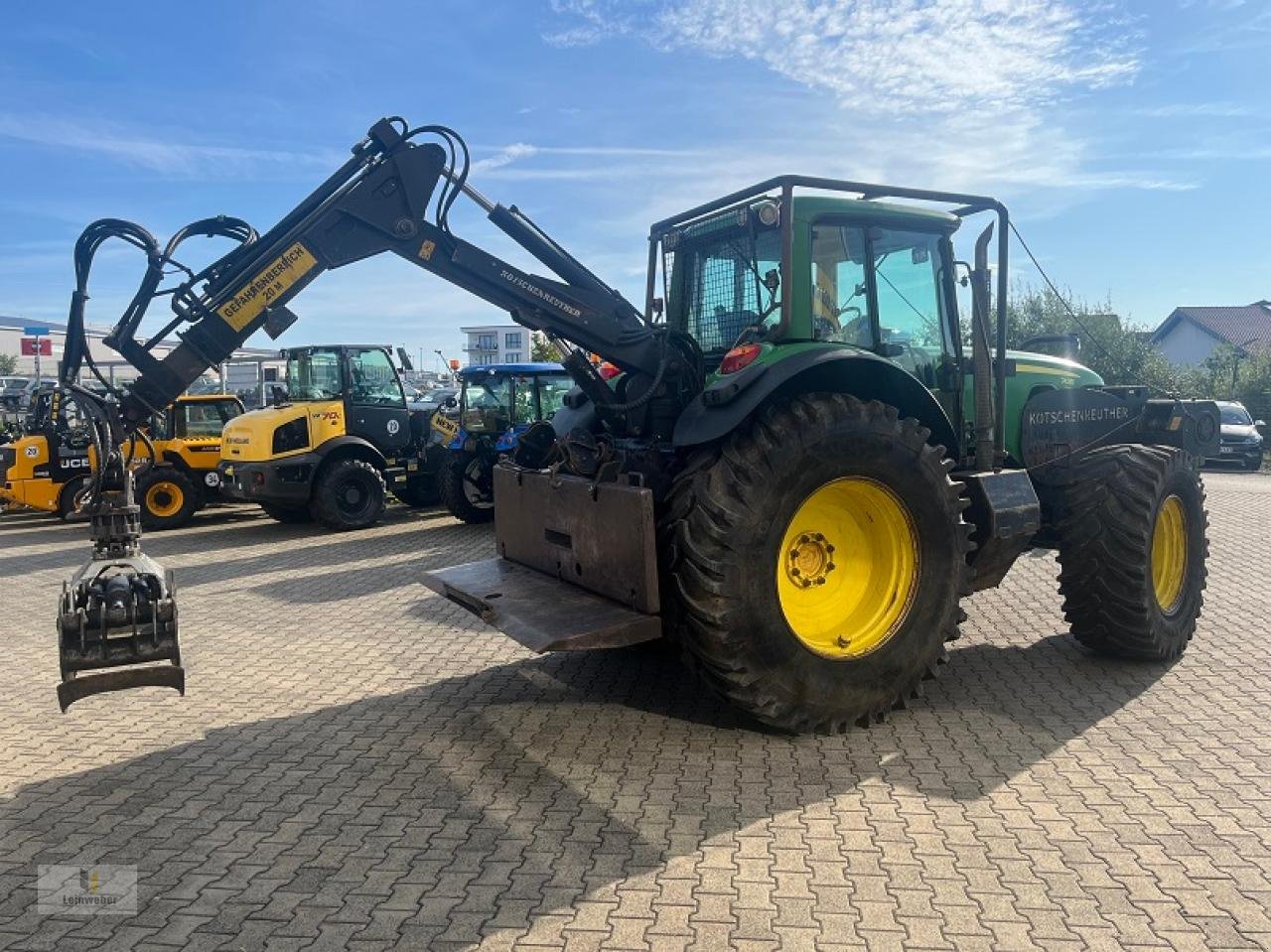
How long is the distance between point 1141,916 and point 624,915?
1.66 meters

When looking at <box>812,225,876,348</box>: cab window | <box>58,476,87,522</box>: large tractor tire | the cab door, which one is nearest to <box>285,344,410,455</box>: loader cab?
the cab door

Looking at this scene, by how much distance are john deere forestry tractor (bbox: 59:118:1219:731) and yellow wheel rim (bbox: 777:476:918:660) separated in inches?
0.5

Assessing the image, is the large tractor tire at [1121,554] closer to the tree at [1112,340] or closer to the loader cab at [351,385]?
the loader cab at [351,385]

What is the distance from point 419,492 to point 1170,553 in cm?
1077

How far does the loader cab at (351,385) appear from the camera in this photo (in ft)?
42.9

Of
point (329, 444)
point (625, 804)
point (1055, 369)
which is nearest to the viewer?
point (625, 804)

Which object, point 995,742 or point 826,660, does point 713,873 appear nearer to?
point 826,660

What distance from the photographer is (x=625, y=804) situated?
13.0 ft

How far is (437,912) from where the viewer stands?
10.3 ft

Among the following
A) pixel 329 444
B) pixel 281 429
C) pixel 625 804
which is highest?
pixel 281 429

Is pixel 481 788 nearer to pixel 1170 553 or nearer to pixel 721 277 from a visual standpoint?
pixel 721 277

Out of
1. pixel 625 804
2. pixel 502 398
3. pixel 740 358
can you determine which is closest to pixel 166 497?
pixel 502 398

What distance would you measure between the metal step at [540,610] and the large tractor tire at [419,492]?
8794 millimetres

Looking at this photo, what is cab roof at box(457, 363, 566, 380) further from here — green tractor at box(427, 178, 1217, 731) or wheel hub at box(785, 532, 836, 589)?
wheel hub at box(785, 532, 836, 589)
